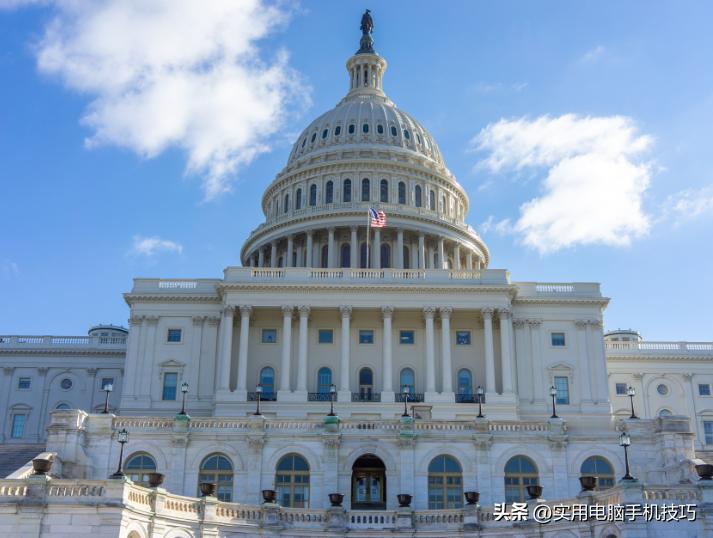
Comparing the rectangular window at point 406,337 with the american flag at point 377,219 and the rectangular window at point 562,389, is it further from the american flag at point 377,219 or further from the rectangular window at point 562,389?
the american flag at point 377,219

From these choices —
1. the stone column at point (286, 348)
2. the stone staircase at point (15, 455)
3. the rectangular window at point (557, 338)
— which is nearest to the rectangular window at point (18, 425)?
the stone column at point (286, 348)

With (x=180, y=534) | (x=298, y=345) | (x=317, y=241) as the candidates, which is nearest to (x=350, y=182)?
(x=317, y=241)

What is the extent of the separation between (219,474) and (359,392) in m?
28.4

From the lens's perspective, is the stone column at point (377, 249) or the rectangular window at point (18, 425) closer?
the rectangular window at point (18, 425)

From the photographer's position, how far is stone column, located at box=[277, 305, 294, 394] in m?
78.1

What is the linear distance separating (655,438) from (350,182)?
6348 centimetres

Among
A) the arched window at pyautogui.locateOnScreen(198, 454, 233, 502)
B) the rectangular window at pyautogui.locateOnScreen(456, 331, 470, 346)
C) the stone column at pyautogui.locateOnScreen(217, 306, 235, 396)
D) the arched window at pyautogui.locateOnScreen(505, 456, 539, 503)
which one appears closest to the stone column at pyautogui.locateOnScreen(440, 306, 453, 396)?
the rectangular window at pyautogui.locateOnScreen(456, 331, 470, 346)

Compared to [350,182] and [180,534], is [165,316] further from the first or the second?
[180,534]

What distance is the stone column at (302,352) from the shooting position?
78500 mm

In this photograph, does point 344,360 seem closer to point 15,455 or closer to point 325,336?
point 325,336

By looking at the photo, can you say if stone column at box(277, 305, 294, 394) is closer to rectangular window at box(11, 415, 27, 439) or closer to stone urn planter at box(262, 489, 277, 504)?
stone urn planter at box(262, 489, 277, 504)

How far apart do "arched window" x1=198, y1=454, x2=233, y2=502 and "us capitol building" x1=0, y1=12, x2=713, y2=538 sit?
0.42 ft

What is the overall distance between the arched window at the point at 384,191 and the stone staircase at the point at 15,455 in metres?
59.5

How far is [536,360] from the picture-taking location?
270 feet
